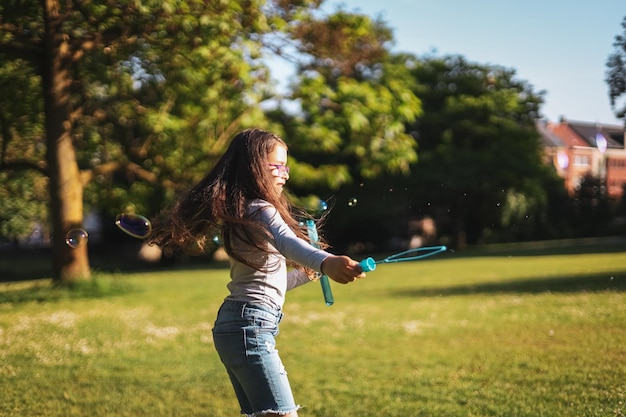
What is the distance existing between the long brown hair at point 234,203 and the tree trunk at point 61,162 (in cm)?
1180

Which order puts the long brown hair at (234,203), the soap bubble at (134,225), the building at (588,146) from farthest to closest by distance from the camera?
the building at (588,146) → the soap bubble at (134,225) → the long brown hair at (234,203)

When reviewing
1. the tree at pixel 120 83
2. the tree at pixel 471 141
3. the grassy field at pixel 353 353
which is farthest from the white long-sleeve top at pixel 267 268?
the tree at pixel 471 141

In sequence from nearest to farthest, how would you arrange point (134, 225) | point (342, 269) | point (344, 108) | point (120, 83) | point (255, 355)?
point (342, 269), point (255, 355), point (134, 225), point (120, 83), point (344, 108)

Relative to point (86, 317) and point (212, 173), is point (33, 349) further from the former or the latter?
point (212, 173)

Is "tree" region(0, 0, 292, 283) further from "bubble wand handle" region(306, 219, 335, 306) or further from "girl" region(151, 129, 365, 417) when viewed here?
"bubble wand handle" region(306, 219, 335, 306)

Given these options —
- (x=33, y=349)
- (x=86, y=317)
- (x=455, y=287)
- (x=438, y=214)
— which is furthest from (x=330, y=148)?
(x=438, y=214)

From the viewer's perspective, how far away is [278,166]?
414 cm

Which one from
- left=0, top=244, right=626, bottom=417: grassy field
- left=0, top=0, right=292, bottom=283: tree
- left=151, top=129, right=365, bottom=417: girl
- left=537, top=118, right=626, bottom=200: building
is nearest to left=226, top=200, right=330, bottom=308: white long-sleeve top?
left=151, top=129, right=365, bottom=417: girl

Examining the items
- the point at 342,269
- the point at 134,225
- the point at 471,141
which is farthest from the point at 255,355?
the point at 471,141

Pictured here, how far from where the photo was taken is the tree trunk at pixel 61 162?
15672 mm

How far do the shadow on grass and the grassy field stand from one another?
80 millimetres

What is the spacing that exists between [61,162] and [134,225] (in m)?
11.0

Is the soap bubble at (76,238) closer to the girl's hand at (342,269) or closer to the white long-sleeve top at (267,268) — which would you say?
the white long-sleeve top at (267,268)

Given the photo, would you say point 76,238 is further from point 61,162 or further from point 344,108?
point 344,108
